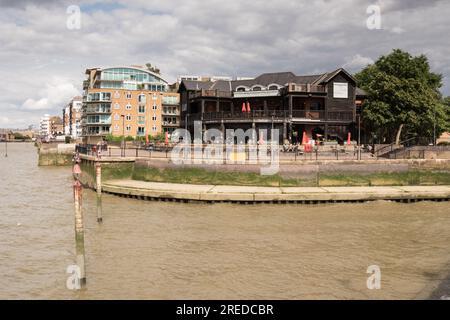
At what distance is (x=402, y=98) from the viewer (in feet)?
152

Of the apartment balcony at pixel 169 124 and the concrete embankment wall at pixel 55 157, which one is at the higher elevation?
the apartment balcony at pixel 169 124

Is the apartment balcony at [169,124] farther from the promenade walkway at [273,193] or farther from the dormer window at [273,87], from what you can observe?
the promenade walkway at [273,193]

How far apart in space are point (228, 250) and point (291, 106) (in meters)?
34.2

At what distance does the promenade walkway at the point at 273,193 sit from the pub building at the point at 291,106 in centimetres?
1832

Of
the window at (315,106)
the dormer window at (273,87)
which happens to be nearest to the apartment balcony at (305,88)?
the window at (315,106)

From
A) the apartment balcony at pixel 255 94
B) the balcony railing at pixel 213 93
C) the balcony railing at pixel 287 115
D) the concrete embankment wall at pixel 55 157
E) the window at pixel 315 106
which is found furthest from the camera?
the concrete embankment wall at pixel 55 157

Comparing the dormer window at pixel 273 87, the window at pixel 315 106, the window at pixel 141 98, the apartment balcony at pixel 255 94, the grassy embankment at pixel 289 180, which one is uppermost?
the window at pixel 141 98

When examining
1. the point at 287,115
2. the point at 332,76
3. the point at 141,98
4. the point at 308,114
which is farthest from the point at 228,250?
the point at 141,98

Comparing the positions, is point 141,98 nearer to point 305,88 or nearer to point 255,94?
point 255,94

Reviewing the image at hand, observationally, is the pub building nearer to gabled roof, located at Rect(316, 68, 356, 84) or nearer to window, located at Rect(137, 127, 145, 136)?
gabled roof, located at Rect(316, 68, 356, 84)

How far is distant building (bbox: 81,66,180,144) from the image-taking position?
86.6 m

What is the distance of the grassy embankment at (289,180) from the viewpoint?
31500 millimetres

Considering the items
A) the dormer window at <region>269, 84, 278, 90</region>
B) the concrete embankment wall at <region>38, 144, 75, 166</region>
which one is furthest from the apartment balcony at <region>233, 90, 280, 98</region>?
the concrete embankment wall at <region>38, 144, 75, 166</region>
